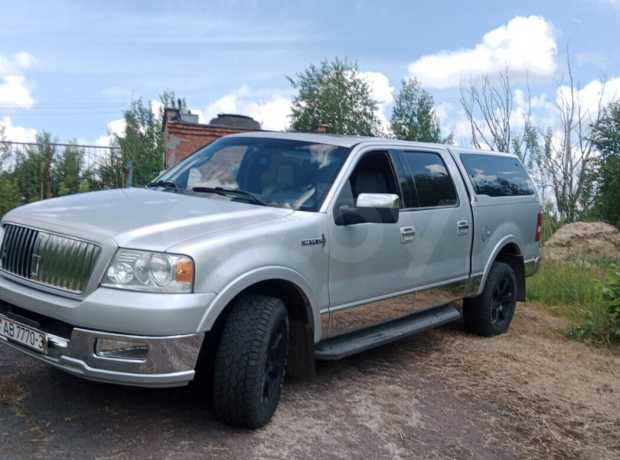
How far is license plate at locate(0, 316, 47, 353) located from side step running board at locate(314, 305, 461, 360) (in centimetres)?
171

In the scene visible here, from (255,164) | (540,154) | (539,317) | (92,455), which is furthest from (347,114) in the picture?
(92,455)

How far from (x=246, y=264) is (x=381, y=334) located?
→ 1.69 metres

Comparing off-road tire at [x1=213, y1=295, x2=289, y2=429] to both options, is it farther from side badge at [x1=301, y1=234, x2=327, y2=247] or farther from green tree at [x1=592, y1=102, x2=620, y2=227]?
green tree at [x1=592, y1=102, x2=620, y2=227]

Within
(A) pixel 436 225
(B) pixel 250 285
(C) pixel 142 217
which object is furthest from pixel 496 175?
(C) pixel 142 217

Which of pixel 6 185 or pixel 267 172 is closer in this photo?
pixel 267 172

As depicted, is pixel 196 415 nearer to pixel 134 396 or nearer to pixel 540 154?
pixel 134 396

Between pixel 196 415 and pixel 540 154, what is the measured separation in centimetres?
1988

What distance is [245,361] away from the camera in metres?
3.67

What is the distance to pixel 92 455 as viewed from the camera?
3.48m

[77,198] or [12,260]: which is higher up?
[77,198]

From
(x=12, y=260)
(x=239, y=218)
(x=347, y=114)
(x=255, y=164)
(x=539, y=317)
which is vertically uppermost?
(x=347, y=114)

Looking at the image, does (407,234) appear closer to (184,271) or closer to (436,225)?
(436,225)

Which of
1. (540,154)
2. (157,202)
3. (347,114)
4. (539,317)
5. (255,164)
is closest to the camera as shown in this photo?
(157,202)

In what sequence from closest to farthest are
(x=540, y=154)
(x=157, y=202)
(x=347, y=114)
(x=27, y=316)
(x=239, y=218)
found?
(x=27, y=316), (x=239, y=218), (x=157, y=202), (x=540, y=154), (x=347, y=114)
